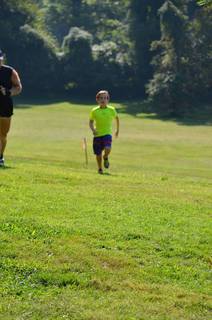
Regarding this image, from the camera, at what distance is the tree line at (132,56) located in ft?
190

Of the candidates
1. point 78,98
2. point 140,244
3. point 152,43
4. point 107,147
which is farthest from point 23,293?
point 78,98

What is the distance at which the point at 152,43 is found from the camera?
60.2 meters

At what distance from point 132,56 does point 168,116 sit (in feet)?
38.4

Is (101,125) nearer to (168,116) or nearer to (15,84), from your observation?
(15,84)

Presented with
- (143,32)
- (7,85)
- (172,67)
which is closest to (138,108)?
(172,67)

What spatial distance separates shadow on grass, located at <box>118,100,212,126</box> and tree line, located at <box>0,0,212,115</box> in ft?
2.29

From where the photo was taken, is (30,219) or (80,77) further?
(80,77)

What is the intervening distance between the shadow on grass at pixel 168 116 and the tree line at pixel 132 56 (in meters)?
0.70

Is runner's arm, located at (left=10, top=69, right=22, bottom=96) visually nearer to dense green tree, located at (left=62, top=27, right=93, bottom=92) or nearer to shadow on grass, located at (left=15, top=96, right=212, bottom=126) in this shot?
shadow on grass, located at (left=15, top=96, right=212, bottom=126)

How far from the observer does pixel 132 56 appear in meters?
66.1

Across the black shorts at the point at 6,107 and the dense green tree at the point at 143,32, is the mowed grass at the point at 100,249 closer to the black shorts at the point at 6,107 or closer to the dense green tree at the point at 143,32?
the black shorts at the point at 6,107

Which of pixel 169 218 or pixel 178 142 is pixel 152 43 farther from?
pixel 169 218

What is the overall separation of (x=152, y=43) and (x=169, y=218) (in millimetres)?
52394

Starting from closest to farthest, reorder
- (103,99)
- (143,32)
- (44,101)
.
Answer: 1. (103,99)
2. (143,32)
3. (44,101)
